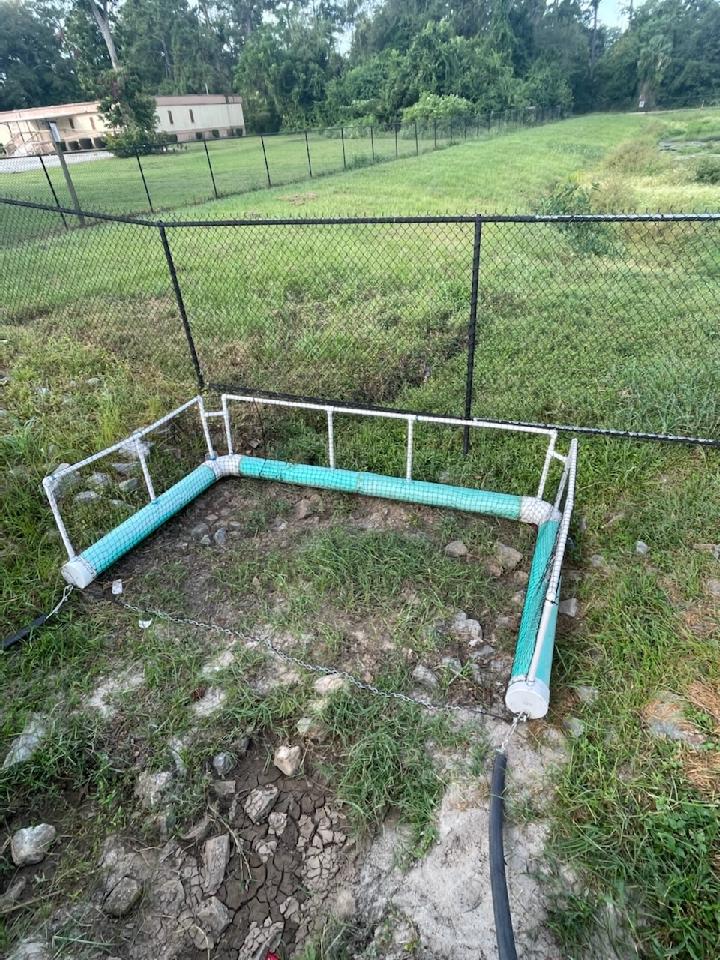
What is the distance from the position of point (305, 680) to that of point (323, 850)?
78cm

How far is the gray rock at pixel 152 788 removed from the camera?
2393 mm

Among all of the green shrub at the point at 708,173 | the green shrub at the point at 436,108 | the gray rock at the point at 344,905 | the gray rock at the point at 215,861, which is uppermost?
the green shrub at the point at 436,108

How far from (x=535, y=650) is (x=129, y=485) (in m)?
3.14

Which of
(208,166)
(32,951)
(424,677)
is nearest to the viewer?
(32,951)

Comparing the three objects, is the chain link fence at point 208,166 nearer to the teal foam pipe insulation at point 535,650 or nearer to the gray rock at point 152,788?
the teal foam pipe insulation at point 535,650

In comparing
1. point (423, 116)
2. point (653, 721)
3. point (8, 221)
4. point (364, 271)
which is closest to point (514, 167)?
point (364, 271)

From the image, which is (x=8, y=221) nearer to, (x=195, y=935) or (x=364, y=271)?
(x=364, y=271)

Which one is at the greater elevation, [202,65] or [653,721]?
[202,65]

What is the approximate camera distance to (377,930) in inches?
78.2

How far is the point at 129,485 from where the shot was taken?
4305 mm

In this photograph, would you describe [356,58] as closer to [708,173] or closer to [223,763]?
[708,173]

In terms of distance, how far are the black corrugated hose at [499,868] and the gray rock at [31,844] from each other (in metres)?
1.72

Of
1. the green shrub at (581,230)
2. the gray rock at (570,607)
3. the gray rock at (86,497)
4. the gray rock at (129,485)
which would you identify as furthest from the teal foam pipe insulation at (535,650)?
the green shrub at (581,230)

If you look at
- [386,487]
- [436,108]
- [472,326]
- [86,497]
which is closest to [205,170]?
[86,497]
